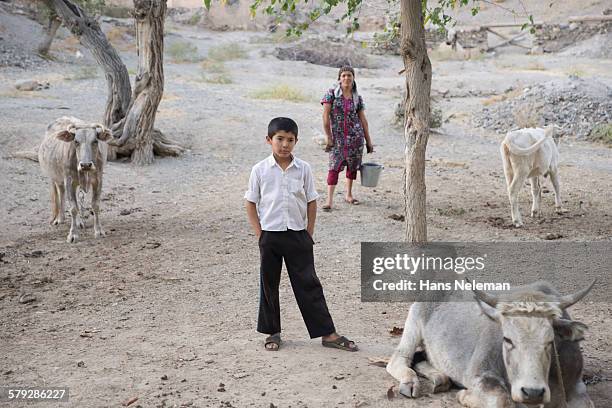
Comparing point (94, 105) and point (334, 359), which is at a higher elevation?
point (94, 105)

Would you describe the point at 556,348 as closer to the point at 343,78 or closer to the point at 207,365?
the point at 207,365

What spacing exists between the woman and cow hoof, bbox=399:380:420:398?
505 cm

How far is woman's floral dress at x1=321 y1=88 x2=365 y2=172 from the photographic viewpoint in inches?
357

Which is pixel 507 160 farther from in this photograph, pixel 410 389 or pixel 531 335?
pixel 531 335

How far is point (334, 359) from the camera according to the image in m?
4.80

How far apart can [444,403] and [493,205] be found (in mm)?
5921

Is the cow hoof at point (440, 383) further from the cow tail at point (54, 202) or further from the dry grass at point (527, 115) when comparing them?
the dry grass at point (527, 115)

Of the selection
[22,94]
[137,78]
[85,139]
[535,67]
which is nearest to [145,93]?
[137,78]

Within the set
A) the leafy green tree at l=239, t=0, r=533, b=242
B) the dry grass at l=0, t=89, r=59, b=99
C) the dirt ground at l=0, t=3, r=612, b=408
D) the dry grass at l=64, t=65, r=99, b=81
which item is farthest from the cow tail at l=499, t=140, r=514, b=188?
the dry grass at l=64, t=65, r=99, b=81

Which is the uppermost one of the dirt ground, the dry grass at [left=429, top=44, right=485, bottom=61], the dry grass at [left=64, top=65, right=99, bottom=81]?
the dry grass at [left=429, top=44, right=485, bottom=61]

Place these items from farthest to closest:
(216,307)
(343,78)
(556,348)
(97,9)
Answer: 1. (97,9)
2. (343,78)
3. (216,307)
4. (556,348)

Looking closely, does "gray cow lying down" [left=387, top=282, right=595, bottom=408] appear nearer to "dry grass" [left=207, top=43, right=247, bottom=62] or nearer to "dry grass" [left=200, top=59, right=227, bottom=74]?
"dry grass" [left=200, top=59, right=227, bottom=74]

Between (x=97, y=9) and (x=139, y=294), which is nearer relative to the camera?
(x=139, y=294)

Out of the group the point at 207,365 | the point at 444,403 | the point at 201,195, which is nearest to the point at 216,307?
the point at 207,365
